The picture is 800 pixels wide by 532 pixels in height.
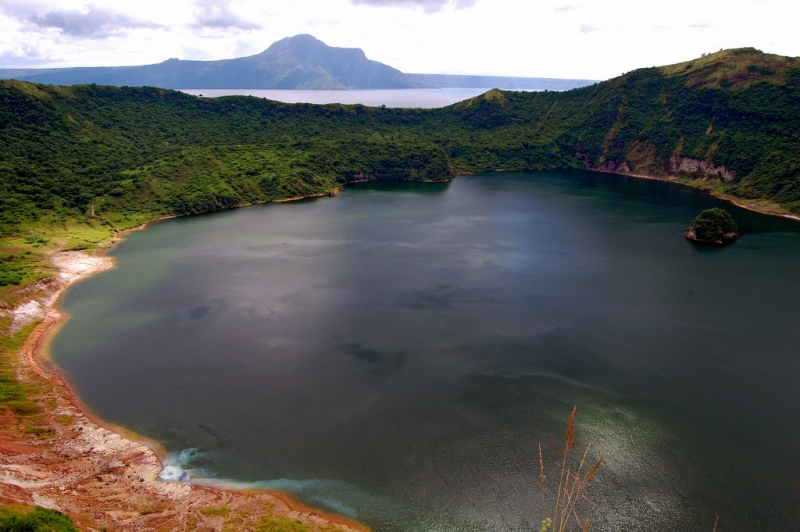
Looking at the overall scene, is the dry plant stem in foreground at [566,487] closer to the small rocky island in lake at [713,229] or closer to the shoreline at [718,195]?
the small rocky island in lake at [713,229]

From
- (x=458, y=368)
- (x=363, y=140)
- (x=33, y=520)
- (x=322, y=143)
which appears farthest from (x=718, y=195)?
(x=33, y=520)

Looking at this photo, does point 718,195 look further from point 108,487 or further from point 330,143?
point 108,487

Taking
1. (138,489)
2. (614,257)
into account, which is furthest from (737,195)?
(138,489)

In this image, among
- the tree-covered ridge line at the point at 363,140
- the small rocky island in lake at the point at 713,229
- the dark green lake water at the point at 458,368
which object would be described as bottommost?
the dark green lake water at the point at 458,368

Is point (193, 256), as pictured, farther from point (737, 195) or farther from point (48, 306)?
point (737, 195)

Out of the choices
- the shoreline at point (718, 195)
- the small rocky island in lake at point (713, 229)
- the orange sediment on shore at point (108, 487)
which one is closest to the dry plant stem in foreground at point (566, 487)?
the orange sediment on shore at point (108, 487)

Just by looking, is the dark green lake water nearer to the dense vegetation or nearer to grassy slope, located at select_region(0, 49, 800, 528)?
the dense vegetation
